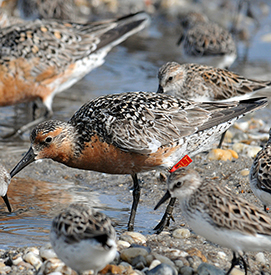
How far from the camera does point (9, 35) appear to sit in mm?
9445

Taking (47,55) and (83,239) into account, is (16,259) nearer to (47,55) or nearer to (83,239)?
(83,239)

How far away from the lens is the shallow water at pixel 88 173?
639cm

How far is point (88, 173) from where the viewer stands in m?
7.85

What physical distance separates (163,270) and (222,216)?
2.43 ft

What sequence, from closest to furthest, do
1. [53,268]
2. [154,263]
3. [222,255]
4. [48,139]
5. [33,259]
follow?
[53,268]
[154,263]
[33,259]
[222,255]
[48,139]

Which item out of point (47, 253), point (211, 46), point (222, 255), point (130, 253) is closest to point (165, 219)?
point (222, 255)

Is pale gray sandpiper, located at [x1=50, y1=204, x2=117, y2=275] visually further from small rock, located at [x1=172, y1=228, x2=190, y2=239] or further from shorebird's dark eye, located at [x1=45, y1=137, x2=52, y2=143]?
shorebird's dark eye, located at [x1=45, y1=137, x2=52, y2=143]

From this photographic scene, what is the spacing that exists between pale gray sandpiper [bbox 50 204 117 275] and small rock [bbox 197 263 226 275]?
39.6 inches

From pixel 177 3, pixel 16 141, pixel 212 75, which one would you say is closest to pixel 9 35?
pixel 16 141

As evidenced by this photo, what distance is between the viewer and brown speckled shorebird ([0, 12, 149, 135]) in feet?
30.7

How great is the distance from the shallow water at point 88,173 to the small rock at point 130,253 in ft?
3.54

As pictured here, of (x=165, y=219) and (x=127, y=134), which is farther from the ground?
(x=127, y=134)

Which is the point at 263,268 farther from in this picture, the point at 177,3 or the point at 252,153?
the point at 177,3

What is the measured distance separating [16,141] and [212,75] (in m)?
3.62
